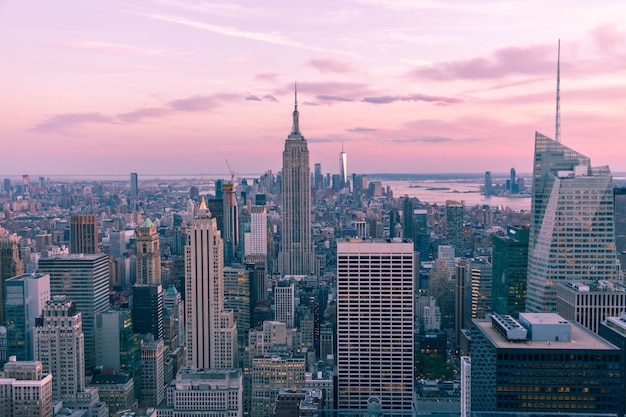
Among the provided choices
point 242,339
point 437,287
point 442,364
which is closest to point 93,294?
point 242,339

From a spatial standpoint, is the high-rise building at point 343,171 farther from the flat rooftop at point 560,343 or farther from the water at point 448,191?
the flat rooftop at point 560,343

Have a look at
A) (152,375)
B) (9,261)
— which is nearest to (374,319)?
(152,375)

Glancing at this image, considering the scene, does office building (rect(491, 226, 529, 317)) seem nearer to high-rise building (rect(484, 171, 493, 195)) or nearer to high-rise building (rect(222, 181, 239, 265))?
high-rise building (rect(484, 171, 493, 195))

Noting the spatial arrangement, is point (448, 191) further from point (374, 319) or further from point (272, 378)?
point (272, 378)

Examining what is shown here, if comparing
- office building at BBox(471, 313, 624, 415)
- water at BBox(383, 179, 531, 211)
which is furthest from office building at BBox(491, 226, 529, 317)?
office building at BBox(471, 313, 624, 415)

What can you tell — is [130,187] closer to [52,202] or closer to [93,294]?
[52,202]

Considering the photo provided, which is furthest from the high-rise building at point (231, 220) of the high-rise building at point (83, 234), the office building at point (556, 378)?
the office building at point (556, 378)
